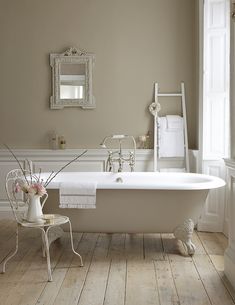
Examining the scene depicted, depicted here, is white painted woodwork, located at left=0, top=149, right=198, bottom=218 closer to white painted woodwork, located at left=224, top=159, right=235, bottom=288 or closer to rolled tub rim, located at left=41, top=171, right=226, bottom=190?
rolled tub rim, located at left=41, top=171, right=226, bottom=190

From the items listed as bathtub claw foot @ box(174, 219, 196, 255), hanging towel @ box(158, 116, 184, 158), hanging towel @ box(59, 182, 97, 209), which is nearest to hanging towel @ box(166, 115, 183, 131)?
hanging towel @ box(158, 116, 184, 158)

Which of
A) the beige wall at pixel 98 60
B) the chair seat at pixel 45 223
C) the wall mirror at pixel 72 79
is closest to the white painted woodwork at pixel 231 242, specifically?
the chair seat at pixel 45 223

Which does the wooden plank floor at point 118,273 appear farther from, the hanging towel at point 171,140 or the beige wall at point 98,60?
the beige wall at point 98,60

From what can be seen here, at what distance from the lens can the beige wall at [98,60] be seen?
5.93 meters

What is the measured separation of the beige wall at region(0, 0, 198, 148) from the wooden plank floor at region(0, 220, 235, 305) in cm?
151

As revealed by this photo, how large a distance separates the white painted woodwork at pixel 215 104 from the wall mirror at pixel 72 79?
1456 millimetres

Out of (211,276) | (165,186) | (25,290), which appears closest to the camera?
(25,290)

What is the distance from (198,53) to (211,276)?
114 inches

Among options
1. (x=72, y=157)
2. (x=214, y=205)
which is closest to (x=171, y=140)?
(x=214, y=205)

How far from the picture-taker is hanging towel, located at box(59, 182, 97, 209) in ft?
13.9

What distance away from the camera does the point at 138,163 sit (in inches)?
235

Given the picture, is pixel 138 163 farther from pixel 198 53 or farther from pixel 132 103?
pixel 198 53

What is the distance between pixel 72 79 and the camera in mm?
6031

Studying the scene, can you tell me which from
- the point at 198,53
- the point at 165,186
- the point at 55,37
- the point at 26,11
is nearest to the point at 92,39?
the point at 55,37
